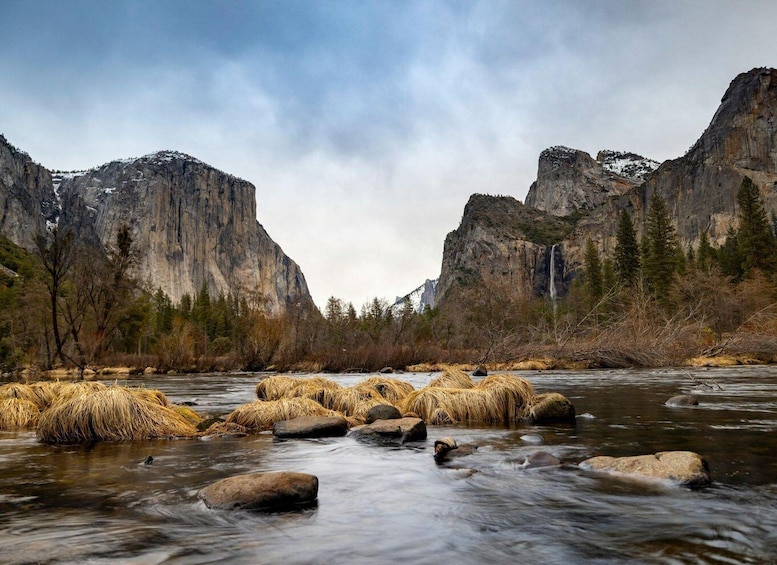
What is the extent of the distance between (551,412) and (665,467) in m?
5.78

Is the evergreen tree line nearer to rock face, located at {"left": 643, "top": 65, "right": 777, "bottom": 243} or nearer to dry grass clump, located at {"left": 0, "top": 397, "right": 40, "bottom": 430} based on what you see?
dry grass clump, located at {"left": 0, "top": 397, "right": 40, "bottom": 430}

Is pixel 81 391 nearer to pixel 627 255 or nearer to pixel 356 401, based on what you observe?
pixel 356 401

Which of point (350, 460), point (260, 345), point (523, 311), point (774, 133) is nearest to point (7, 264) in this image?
point (260, 345)

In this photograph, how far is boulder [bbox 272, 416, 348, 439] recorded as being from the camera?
35.6 feet

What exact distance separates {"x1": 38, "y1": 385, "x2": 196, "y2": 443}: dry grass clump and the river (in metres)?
0.50

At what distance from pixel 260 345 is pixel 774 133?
520 feet

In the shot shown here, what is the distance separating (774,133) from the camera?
146 m

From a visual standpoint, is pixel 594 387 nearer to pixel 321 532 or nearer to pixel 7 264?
pixel 321 532

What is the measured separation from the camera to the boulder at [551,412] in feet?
40.7

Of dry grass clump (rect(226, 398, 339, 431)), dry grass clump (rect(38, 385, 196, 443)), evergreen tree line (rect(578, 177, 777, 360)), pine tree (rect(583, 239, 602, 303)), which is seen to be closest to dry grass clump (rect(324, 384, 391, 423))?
dry grass clump (rect(226, 398, 339, 431))

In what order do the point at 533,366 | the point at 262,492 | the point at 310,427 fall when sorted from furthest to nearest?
the point at 533,366
the point at 310,427
the point at 262,492

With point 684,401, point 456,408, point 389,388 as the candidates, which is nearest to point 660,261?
point 684,401

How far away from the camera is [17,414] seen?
1301 centimetres

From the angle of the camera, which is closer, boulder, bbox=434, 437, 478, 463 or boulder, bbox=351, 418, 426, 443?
boulder, bbox=434, 437, 478, 463
